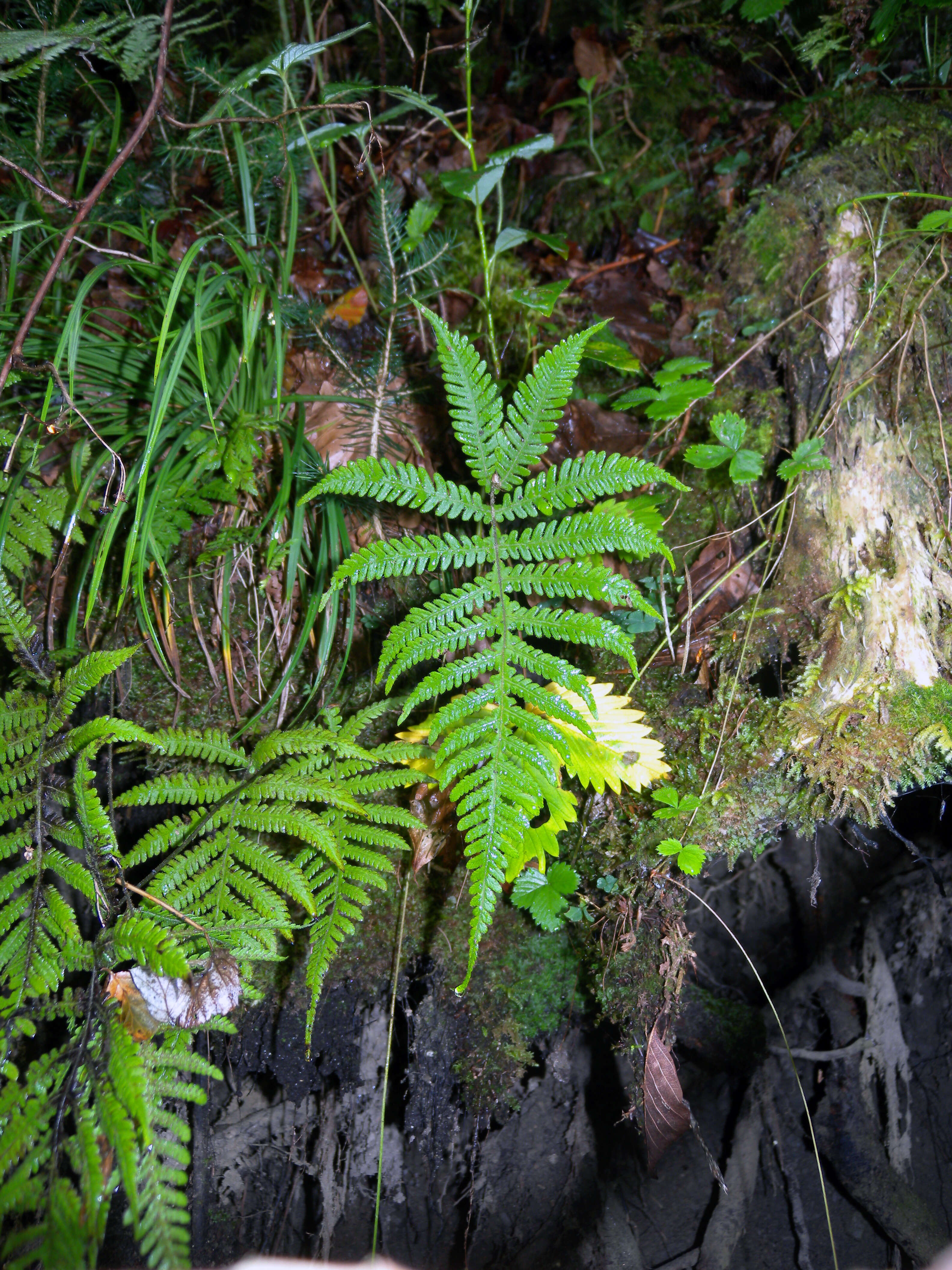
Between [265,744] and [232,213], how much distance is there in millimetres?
2092

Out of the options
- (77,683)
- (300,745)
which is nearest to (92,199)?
(77,683)

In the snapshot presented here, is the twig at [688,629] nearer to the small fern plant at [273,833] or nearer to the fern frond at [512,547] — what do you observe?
the fern frond at [512,547]

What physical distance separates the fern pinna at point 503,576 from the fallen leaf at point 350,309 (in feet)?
3.91

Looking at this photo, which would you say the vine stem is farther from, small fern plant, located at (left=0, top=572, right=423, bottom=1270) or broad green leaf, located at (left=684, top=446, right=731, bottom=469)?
broad green leaf, located at (left=684, top=446, right=731, bottom=469)

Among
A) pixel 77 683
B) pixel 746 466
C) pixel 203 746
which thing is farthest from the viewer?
pixel 746 466

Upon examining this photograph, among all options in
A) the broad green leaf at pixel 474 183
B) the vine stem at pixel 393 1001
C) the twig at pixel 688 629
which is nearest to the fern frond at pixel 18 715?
the vine stem at pixel 393 1001

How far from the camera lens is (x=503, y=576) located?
1.78 m

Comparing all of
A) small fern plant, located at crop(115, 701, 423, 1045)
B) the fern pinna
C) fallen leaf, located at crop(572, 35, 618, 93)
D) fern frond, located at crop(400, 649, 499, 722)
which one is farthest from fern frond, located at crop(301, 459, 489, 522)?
fallen leaf, located at crop(572, 35, 618, 93)

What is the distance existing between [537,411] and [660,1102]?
6.58 ft

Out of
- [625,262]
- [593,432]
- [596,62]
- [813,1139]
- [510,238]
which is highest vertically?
[596,62]

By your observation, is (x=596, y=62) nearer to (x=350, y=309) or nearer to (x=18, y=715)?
(x=350, y=309)

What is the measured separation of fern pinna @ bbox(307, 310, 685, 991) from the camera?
1567mm

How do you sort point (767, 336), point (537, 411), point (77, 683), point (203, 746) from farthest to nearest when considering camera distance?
point (767, 336) < point (203, 746) < point (77, 683) < point (537, 411)

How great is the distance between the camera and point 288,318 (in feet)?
7.77
